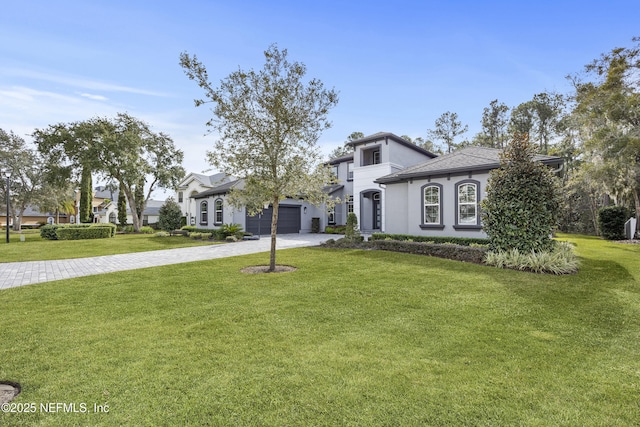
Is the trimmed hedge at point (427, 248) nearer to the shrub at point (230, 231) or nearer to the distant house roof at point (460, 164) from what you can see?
the distant house roof at point (460, 164)

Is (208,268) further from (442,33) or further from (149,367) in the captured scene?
(442,33)

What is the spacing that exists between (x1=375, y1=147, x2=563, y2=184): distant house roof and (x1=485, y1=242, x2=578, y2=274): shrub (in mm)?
4278

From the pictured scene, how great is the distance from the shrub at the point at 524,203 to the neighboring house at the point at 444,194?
2.99 meters

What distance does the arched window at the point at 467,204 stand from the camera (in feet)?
40.1

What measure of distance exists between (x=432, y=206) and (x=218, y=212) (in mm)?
14926

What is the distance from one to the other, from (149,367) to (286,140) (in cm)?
602

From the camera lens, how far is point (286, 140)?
7.87 meters

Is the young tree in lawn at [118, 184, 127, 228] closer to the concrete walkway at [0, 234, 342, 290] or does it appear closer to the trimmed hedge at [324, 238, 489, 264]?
the concrete walkway at [0, 234, 342, 290]

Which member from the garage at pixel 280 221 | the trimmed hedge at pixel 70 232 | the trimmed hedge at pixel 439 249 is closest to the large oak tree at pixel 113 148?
the trimmed hedge at pixel 70 232

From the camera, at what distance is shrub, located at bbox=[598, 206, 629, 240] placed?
16.9m

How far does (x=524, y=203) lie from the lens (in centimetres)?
816

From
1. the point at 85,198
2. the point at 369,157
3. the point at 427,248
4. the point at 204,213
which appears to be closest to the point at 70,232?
the point at 204,213

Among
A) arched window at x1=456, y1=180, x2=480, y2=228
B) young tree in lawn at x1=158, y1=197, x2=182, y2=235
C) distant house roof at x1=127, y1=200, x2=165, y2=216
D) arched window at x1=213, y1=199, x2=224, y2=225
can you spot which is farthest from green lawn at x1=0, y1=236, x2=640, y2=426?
distant house roof at x1=127, y1=200, x2=165, y2=216

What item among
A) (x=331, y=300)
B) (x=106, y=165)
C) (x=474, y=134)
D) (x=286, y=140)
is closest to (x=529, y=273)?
(x=331, y=300)
